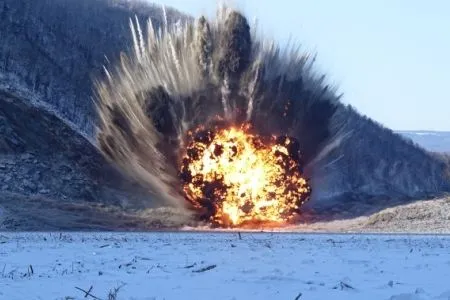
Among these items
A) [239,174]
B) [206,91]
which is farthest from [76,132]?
[239,174]

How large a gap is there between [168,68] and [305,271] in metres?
39.8

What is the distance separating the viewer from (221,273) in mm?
16594

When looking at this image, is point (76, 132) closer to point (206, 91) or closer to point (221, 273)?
point (206, 91)

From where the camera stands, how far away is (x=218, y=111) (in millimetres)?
55438

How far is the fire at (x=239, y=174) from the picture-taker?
177 ft

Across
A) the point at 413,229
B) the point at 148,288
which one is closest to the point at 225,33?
the point at 413,229

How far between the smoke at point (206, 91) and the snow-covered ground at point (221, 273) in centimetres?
3025

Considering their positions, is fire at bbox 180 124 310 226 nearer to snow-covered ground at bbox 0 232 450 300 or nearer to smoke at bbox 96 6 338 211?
smoke at bbox 96 6 338 211

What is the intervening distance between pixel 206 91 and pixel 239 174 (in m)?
7.73

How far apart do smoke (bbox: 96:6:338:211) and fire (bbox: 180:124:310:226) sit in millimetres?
1283

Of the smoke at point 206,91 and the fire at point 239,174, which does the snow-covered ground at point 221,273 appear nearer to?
the fire at point 239,174

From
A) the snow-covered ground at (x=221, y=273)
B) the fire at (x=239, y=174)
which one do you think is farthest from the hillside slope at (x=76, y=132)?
the snow-covered ground at (x=221, y=273)

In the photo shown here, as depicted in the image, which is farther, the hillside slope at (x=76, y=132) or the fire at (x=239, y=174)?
the hillside slope at (x=76, y=132)

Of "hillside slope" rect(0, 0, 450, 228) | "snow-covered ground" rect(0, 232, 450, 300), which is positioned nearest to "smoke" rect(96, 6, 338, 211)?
"hillside slope" rect(0, 0, 450, 228)
